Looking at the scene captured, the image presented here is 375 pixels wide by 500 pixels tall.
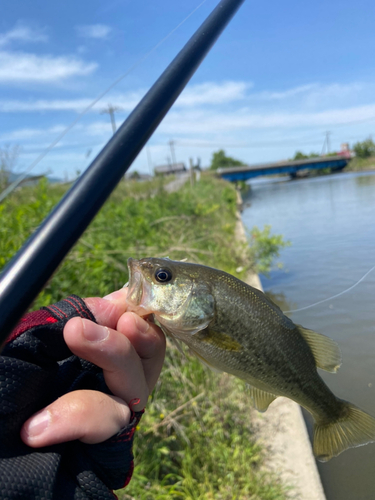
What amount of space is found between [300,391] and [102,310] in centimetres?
92

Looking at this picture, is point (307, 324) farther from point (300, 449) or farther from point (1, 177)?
point (1, 177)

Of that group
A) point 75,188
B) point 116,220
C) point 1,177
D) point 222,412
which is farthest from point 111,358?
point 1,177

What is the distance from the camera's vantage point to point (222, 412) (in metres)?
4.24

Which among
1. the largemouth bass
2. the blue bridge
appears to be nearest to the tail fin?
the largemouth bass

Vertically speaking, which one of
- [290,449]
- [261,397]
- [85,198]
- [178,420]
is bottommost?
[290,449]

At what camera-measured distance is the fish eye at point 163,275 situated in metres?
1.59

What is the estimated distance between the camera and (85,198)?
1017 mm

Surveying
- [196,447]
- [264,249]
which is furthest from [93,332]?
[264,249]

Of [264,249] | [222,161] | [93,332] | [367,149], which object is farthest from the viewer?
[222,161]

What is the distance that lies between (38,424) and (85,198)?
73 cm

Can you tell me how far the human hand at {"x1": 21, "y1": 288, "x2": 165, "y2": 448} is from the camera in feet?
3.88

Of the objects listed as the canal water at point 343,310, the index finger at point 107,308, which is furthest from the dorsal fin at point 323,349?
the canal water at point 343,310

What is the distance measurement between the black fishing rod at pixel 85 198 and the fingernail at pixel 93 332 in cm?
31

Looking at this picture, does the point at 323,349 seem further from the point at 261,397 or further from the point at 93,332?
the point at 93,332
